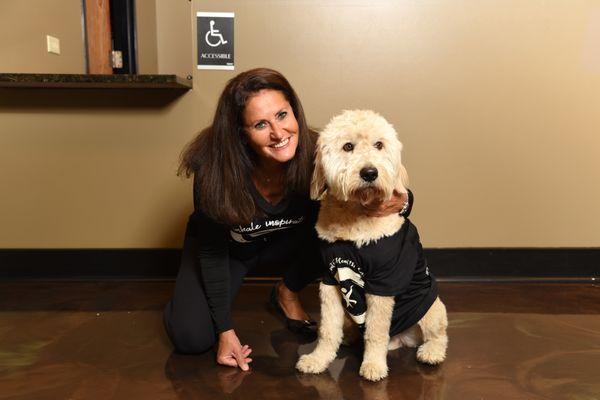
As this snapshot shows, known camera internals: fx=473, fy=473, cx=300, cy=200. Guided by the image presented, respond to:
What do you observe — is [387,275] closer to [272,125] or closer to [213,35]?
[272,125]

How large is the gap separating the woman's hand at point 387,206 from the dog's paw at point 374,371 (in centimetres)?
53

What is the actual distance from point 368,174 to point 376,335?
22.9 inches

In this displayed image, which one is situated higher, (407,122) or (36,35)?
(36,35)

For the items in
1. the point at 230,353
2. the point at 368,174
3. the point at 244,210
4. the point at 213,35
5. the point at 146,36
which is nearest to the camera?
Answer: the point at 368,174

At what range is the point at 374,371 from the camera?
1.67 m

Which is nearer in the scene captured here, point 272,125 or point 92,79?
point 272,125

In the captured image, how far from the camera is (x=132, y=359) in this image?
1.85 metres

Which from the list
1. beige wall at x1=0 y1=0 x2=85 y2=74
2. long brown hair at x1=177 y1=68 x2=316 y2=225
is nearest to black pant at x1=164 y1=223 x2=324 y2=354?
long brown hair at x1=177 y1=68 x2=316 y2=225

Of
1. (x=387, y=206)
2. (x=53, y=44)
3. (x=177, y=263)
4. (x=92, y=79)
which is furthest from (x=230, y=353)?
(x=53, y=44)

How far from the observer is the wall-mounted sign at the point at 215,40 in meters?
2.39

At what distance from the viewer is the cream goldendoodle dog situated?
153cm

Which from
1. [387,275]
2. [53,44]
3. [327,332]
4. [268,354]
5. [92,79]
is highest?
[53,44]

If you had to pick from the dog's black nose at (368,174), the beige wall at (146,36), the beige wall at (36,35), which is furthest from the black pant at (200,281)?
the beige wall at (36,35)

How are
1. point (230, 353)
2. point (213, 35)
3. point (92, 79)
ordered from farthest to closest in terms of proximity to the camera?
point (213, 35) < point (92, 79) < point (230, 353)
